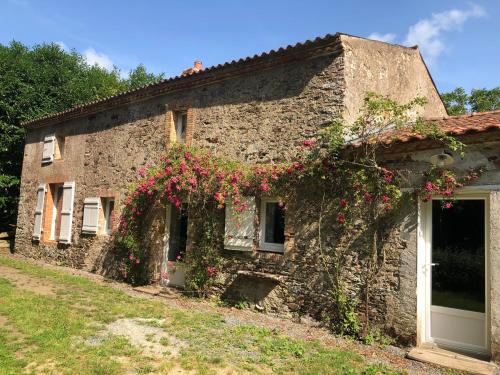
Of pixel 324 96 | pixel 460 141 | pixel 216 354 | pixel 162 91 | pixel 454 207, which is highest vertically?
pixel 162 91

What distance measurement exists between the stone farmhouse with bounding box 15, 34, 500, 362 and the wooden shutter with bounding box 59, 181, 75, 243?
0.14ft

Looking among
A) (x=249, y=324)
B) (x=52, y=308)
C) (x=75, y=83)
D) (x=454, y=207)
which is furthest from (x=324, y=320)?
(x=75, y=83)

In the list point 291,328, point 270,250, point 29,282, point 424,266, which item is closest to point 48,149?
point 29,282

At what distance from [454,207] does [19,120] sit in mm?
16254

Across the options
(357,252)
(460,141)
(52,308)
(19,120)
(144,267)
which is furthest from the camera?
(19,120)

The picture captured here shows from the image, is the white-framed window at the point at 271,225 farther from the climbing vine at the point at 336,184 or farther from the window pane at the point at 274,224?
the climbing vine at the point at 336,184

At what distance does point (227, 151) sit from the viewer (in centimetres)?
833

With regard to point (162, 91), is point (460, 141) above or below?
below

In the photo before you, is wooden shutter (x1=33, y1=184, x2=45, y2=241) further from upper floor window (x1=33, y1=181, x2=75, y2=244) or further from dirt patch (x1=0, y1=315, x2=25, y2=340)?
dirt patch (x1=0, y1=315, x2=25, y2=340)

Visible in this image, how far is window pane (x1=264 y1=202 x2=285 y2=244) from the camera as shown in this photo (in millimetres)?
7430

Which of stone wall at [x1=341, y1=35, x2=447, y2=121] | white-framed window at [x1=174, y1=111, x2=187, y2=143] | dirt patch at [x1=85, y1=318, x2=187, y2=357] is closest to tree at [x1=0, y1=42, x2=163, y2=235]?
white-framed window at [x1=174, y1=111, x2=187, y2=143]

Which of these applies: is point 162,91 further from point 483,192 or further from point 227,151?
point 483,192

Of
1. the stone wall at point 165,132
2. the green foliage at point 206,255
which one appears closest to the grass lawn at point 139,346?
the green foliage at point 206,255

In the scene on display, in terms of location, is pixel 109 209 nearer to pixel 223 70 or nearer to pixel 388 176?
pixel 223 70
